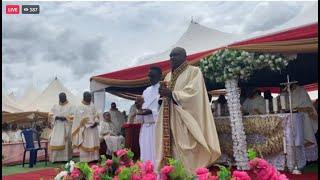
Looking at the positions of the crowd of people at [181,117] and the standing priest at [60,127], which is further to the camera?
the standing priest at [60,127]

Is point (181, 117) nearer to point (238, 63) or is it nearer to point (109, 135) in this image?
point (238, 63)

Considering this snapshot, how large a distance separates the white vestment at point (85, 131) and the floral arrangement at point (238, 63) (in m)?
3.38

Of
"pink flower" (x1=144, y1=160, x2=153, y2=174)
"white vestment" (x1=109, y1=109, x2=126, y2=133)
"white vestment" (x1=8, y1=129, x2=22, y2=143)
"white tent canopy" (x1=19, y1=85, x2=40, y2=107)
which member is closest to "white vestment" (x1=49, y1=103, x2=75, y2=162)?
"white vestment" (x1=109, y1=109, x2=126, y2=133)

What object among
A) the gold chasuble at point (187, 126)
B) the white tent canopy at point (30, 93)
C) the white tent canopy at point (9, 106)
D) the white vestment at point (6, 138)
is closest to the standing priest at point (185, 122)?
the gold chasuble at point (187, 126)

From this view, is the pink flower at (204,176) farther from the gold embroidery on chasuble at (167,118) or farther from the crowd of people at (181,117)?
the gold embroidery on chasuble at (167,118)

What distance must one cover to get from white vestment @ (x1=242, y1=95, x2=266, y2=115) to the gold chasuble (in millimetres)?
3158

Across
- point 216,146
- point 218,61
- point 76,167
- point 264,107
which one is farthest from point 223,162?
point 76,167

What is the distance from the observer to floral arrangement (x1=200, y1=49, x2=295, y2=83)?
5879 millimetres

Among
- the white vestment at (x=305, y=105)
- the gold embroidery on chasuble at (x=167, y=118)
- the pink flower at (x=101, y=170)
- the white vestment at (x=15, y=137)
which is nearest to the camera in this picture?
the pink flower at (x=101, y=170)

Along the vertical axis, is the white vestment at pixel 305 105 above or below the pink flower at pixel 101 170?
above

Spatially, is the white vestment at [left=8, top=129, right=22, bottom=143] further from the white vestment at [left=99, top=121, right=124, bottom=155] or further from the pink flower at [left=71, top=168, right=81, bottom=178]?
the pink flower at [left=71, top=168, right=81, bottom=178]

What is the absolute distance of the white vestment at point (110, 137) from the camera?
10.00 metres

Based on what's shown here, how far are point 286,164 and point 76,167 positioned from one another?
4.41 m

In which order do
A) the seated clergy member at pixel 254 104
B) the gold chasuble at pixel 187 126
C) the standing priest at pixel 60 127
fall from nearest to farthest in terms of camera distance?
the gold chasuble at pixel 187 126 → the seated clergy member at pixel 254 104 → the standing priest at pixel 60 127
